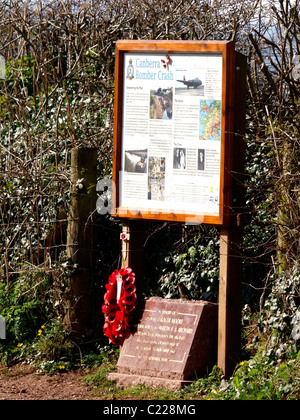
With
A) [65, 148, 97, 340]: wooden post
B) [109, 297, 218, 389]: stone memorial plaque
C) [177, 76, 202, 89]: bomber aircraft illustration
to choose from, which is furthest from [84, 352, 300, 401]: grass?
[177, 76, 202, 89]: bomber aircraft illustration

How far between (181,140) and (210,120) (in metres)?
0.30

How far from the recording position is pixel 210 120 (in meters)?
5.45

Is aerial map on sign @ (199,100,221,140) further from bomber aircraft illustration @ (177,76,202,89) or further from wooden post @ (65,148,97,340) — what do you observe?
wooden post @ (65,148,97,340)

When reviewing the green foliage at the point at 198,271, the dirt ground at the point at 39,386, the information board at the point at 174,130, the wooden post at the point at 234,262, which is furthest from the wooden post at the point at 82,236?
the wooden post at the point at 234,262

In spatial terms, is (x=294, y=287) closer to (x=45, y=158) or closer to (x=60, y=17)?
(x=45, y=158)

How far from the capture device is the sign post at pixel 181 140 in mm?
5395

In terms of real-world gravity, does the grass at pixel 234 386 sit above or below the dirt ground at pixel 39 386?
above

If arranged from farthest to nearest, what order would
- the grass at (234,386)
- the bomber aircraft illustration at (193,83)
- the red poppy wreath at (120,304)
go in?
the red poppy wreath at (120,304)
the bomber aircraft illustration at (193,83)
the grass at (234,386)

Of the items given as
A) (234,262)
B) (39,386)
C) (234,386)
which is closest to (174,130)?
(234,262)

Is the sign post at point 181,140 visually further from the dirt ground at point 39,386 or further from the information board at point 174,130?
the dirt ground at point 39,386

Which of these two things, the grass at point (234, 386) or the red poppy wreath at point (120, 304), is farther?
the red poppy wreath at point (120, 304)

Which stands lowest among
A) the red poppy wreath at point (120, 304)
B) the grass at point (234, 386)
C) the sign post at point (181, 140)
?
the grass at point (234, 386)

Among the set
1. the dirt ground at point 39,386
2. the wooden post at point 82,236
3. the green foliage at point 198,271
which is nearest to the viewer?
the dirt ground at point 39,386
